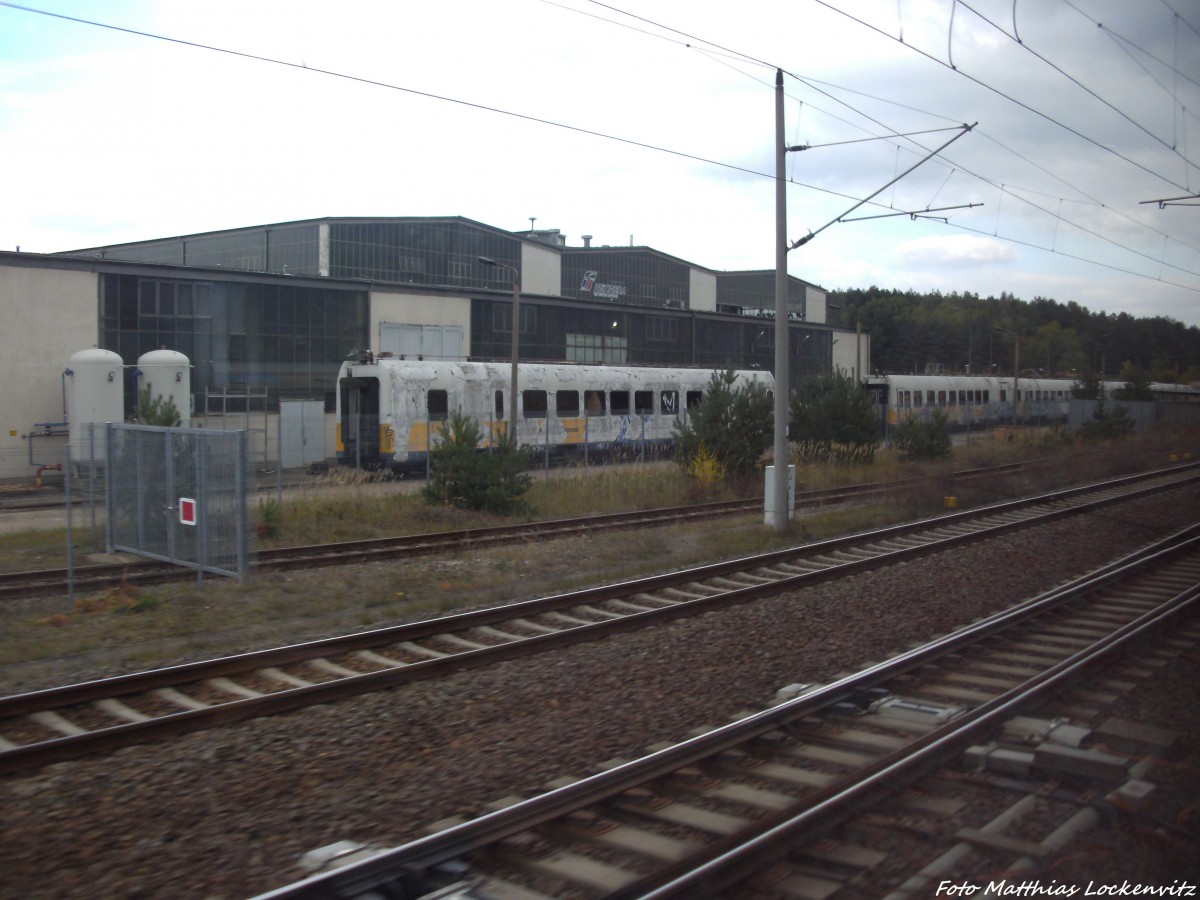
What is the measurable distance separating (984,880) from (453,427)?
15.8 meters

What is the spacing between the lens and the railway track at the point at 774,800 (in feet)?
15.2

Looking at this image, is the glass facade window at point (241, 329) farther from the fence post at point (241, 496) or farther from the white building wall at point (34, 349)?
the fence post at point (241, 496)

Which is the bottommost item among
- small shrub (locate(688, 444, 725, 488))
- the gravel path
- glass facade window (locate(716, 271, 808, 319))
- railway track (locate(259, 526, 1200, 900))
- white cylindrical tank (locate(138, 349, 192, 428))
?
the gravel path

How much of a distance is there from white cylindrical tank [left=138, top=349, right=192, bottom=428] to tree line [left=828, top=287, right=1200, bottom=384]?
2378 inches

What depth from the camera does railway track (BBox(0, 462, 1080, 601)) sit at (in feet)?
42.8

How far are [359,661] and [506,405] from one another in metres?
20.9

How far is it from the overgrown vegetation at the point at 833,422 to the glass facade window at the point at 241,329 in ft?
58.3

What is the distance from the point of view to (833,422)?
29.7 meters

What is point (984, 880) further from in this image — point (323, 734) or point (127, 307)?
point (127, 307)

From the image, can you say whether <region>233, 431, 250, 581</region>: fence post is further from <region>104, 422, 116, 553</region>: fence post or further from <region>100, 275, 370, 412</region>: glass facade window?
A: <region>100, 275, 370, 412</region>: glass facade window

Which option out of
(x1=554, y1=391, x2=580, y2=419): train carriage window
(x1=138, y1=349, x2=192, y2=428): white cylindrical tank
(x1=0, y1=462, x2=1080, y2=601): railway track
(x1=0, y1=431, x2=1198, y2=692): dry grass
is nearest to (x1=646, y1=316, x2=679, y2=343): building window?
(x1=554, y1=391, x2=580, y2=419): train carriage window

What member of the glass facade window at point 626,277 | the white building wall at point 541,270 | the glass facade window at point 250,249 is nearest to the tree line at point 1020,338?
the glass facade window at point 626,277

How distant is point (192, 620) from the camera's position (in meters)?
11.1

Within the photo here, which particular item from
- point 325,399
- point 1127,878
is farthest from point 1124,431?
point 1127,878
